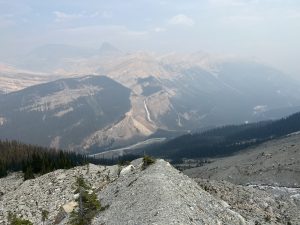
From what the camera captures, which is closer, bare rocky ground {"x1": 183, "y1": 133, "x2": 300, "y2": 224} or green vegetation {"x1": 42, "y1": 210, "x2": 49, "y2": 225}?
bare rocky ground {"x1": 183, "y1": 133, "x2": 300, "y2": 224}

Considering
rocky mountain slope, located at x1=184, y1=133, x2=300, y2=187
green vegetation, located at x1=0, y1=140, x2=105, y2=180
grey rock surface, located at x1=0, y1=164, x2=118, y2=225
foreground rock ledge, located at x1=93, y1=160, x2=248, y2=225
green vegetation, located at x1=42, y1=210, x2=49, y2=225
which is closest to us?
foreground rock ledge, located at x1=93, y1=160, x2=248, y2=225

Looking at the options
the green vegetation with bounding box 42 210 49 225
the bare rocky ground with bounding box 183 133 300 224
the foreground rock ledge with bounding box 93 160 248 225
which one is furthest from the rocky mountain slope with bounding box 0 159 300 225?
the green vegetation with bounding box 42 210 49 225

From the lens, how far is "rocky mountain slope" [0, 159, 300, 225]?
60956 mm

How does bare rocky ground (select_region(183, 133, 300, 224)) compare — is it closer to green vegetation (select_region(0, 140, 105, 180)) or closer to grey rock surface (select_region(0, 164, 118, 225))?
grey rock surface (select_region(0, 164, 118, 225))

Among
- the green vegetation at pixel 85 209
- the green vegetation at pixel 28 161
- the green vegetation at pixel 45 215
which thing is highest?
the green vegetation at pixel 28 161

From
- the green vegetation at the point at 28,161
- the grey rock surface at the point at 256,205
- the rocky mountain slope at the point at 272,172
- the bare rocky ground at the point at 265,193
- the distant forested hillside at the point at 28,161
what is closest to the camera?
the grey rock surface at the point at 256,205

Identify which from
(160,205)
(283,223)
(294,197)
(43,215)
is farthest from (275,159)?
(160,205)

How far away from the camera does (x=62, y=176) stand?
102688 millimetres

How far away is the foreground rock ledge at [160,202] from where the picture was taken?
5859 cm

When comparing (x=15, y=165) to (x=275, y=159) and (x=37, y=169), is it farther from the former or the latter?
(x=275, y=159)

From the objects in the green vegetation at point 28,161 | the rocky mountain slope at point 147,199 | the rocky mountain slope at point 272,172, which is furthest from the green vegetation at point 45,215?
the rocky mountain slope at point 272,172

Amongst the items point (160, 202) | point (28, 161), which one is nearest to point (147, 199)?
point (160, 202)

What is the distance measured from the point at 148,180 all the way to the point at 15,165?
3193 inches

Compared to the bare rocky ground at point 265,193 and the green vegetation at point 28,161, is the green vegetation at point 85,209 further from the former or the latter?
the green vegetation at point 28,161
